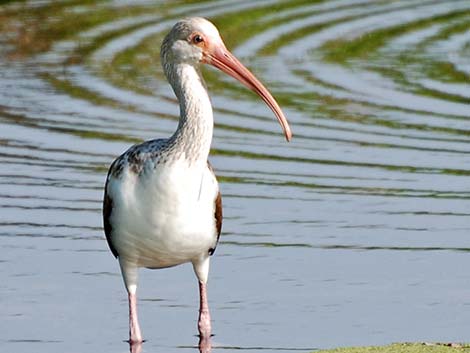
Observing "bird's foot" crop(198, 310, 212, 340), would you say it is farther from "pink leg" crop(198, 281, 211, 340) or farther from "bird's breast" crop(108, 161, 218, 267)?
"bird's breast" crop(108, 161, 218, 267)

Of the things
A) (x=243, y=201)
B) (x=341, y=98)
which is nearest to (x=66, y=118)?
(x=341, y=98)

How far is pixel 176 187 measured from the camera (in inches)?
318

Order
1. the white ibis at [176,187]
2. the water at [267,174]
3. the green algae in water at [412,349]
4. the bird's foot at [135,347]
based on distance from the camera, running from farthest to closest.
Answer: the water at [267,174] → the bird's foot at [135,347] → the white ibis at [176,187] → the green algae in water at [412,349]

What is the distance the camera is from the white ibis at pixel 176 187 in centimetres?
810

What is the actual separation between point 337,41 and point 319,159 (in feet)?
20.7

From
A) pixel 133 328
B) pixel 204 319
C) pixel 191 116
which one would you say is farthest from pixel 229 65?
pixel 133 328

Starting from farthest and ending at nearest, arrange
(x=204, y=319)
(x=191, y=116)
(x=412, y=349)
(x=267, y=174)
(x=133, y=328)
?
(x=267, y=174), (x=204, y=319), (x=133, y=328), (x=191, y=116), (x=412, y=349)

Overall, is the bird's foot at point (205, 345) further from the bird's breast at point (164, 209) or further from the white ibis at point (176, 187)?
the bird's breast at point (164, 209)

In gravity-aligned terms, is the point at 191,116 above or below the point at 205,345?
above

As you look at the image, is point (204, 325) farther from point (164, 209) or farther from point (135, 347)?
point (164, 209)

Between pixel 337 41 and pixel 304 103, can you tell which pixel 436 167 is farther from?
pixel 337 41

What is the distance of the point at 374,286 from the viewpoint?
30.7 ft

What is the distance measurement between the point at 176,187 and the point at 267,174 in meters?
4.59

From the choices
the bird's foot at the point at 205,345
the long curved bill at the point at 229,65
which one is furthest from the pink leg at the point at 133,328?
the long curved bill at the point at 229,65
